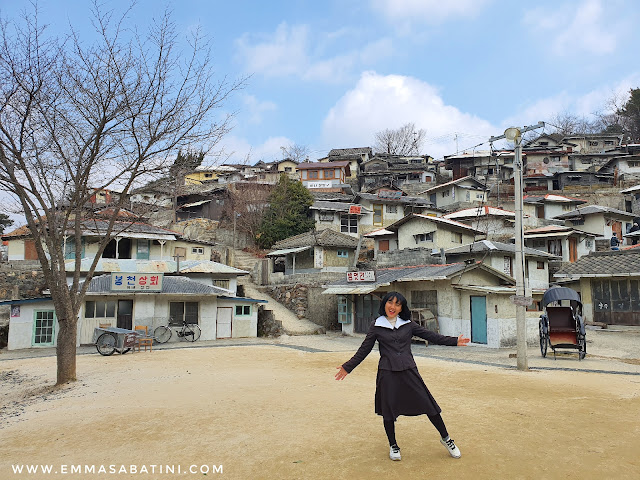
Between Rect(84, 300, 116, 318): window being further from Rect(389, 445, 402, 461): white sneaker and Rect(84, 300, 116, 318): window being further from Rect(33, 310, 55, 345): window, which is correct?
Rect(389, 445, 402, 461): white sneaker

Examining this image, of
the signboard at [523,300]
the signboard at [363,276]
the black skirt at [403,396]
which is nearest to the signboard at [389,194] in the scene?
the signboard at [363,276]

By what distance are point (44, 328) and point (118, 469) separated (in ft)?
66.5

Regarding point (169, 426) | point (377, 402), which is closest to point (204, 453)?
point (169, 426)

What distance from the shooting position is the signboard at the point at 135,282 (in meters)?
22.1

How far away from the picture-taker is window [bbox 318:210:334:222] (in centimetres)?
4306

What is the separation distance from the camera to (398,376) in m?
5.15

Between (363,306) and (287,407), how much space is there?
17.8 meters

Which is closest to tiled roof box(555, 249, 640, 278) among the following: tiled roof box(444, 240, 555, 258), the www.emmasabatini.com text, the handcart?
tiled roof box(444, 240, 555, 258)

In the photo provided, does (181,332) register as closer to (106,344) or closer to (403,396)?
(106,344)

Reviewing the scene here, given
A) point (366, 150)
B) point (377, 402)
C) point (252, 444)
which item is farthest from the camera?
point (366, 150)

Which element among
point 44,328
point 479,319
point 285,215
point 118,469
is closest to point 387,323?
point 118,469

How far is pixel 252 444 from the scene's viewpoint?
19.1 ft

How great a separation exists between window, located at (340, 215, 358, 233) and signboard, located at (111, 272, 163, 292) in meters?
23.5

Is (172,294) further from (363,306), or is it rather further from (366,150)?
(366,150)
